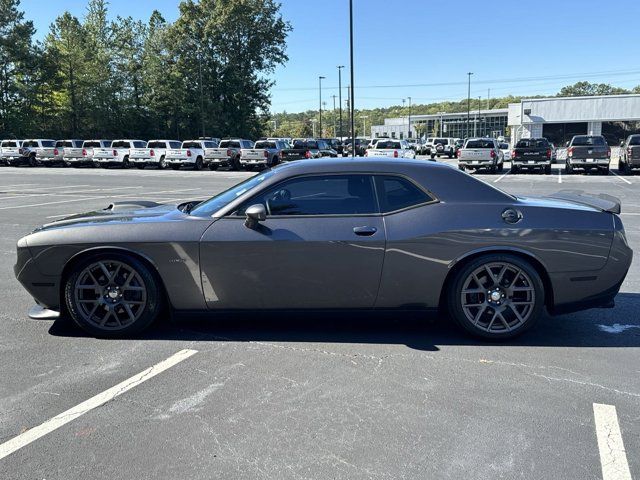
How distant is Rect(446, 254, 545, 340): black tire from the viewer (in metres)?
4.41

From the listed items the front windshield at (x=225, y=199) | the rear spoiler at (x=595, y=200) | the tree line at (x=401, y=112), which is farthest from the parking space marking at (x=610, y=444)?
the tree line at (x=401, y=112)

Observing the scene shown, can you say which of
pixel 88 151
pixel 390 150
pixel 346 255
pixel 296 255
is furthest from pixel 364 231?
pixel 88 151

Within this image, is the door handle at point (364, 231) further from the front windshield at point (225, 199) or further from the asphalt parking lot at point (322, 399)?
the front windshield at point (225, 199)

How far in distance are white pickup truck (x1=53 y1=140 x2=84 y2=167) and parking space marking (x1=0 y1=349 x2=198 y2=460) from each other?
130ft

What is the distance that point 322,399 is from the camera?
11.5 ft

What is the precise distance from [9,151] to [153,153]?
11.8 metres

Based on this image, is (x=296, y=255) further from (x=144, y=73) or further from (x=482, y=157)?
(x=144, y=73)

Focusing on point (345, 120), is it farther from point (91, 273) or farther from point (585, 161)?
point (91, 273)

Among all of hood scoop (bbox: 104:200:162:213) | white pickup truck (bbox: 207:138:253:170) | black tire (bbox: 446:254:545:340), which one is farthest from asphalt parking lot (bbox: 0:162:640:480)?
white pickup truck (bbox: 207:138:253:170)

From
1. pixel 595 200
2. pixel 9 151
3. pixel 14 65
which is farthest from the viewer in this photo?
pixel 14 65

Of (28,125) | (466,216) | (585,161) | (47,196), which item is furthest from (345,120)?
(466,216)

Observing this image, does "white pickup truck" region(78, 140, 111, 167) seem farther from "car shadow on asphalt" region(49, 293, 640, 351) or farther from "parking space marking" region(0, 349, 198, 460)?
"parking space marking" region(0, 349, 198, 460)

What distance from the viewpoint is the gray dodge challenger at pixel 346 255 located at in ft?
14.3

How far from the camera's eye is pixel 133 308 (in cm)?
457
